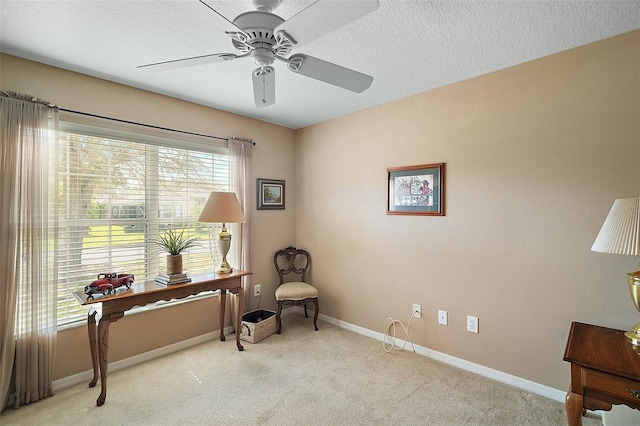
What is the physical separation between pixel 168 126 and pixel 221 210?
3.26 ft

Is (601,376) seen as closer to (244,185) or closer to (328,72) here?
(328,72)

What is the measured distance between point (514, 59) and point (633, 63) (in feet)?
2.09

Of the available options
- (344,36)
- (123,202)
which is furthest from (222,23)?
(123,202)

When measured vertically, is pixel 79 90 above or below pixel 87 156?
above

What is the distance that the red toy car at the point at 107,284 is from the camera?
209cm

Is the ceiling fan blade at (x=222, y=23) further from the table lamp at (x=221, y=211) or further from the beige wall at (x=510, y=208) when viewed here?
the beige wall at (x=510, y=208)

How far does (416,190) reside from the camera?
2.80 m

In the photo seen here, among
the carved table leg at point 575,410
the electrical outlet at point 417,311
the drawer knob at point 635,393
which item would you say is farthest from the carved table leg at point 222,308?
the drawer knob at point 635,393

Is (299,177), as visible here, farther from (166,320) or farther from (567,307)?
(567,307)

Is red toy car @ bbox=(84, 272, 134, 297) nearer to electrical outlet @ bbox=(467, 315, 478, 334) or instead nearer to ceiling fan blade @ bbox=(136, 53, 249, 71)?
ceiling fan blade @ bbox=(136, 53, 249, 71)

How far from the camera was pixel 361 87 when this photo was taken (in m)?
1.73

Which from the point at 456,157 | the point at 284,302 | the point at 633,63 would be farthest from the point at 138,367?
the point at 633,63

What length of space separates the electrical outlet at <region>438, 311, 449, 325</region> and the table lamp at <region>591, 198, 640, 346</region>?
1.19 m

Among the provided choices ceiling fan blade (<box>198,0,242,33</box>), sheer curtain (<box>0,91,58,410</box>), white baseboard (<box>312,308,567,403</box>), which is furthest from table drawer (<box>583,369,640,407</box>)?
sheer curtain (<box>0,91,58,410</box>)
